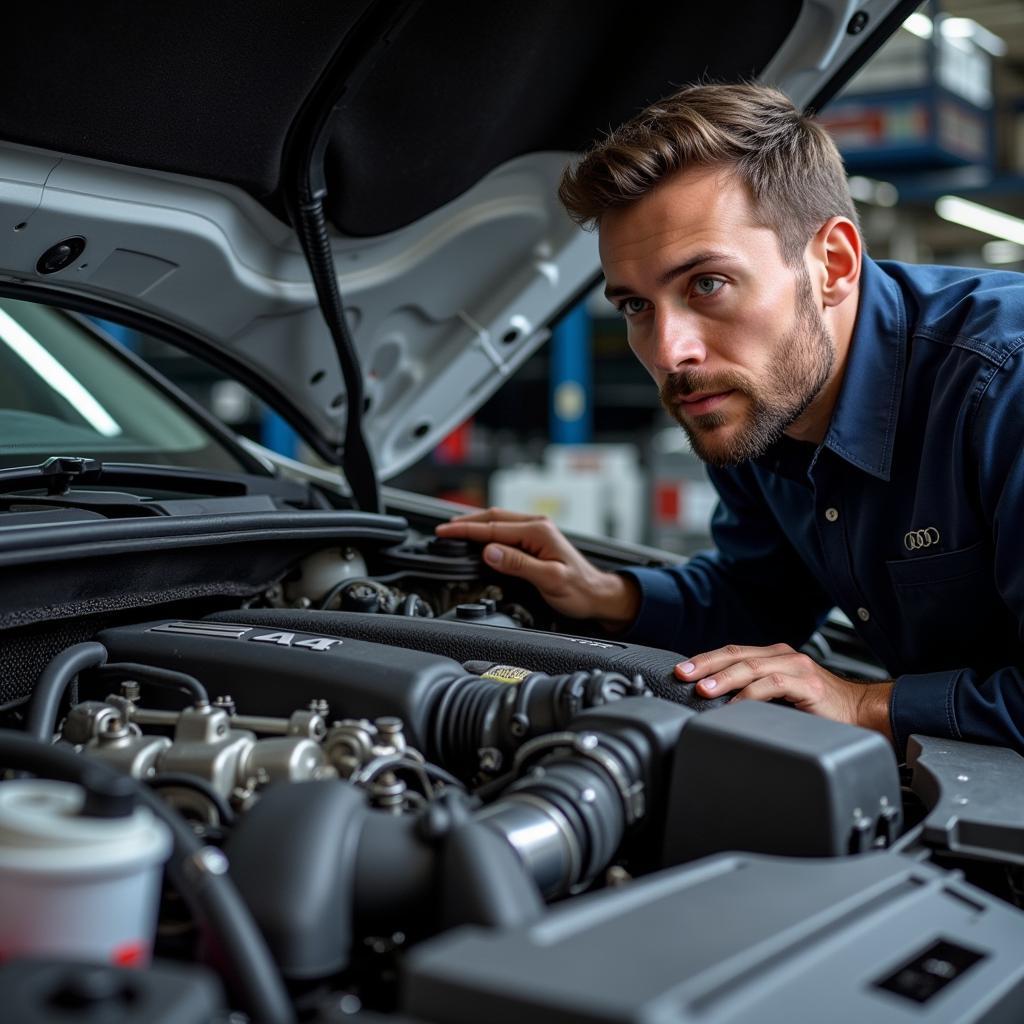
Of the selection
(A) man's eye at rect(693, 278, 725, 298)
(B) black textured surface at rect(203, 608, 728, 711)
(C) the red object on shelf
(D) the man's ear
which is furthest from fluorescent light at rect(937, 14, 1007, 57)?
(B) black textured surface at rect(203, 608, 728, 711)

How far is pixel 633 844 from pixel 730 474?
909 millimetres

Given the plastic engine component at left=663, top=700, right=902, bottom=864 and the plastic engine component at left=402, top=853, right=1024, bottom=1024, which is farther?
the plastic engine component at left=663, top=700, right=902, bottom=864

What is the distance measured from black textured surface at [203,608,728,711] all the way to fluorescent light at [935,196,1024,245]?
20.8 ft

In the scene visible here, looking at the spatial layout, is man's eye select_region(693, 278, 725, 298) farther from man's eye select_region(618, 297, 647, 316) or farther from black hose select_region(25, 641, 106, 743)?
black hose select_region(25, 641, 106, 743)

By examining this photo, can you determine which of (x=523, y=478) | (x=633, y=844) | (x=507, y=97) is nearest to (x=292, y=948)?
(x=633, y=844)

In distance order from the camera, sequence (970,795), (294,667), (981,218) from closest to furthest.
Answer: (970,795) → (294,667) → (981,218)

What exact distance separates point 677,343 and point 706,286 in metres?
0.07

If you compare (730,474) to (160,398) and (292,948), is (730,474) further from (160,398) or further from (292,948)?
(292,948)

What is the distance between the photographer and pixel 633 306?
4.67ft

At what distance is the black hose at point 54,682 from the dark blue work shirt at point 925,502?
77 centimetres

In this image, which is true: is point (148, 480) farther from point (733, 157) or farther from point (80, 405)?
point (733, 157)

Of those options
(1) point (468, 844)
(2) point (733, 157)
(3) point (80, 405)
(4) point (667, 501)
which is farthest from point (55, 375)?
(4) point (667, 501)

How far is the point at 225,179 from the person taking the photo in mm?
1399

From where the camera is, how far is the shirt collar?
54.7 inches
